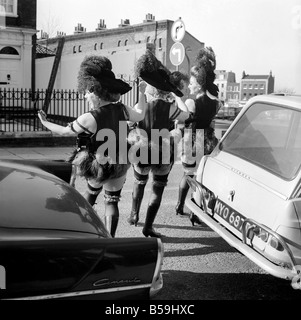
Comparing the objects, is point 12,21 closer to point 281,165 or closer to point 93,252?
point 281,165

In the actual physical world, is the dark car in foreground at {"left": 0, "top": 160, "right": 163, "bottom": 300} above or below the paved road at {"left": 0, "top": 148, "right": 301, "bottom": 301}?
above

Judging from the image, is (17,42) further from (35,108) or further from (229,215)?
(229,215)

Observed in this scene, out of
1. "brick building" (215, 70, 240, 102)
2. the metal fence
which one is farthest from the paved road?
"brick building" (215, 70, 240, 102)

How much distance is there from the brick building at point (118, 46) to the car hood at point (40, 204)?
35.5 feet

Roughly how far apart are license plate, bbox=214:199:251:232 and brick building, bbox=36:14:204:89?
9.43 m

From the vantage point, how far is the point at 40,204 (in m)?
2.49

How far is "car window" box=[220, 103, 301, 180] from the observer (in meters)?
4.11

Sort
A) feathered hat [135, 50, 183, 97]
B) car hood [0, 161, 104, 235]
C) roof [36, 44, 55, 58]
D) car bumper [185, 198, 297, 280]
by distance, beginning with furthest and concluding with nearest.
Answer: roof [36, 44, 55, 58] → feathered hat [135, 50, 183, 97] → car bumper [185, 198, 297, 280] → car hood [0, 161, 104, 235]

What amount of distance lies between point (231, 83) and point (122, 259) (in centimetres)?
5748

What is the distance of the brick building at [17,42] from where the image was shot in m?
20.7

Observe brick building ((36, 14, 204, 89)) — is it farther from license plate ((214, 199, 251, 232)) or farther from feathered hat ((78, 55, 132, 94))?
license plate ((214, 199, 251, 232))
